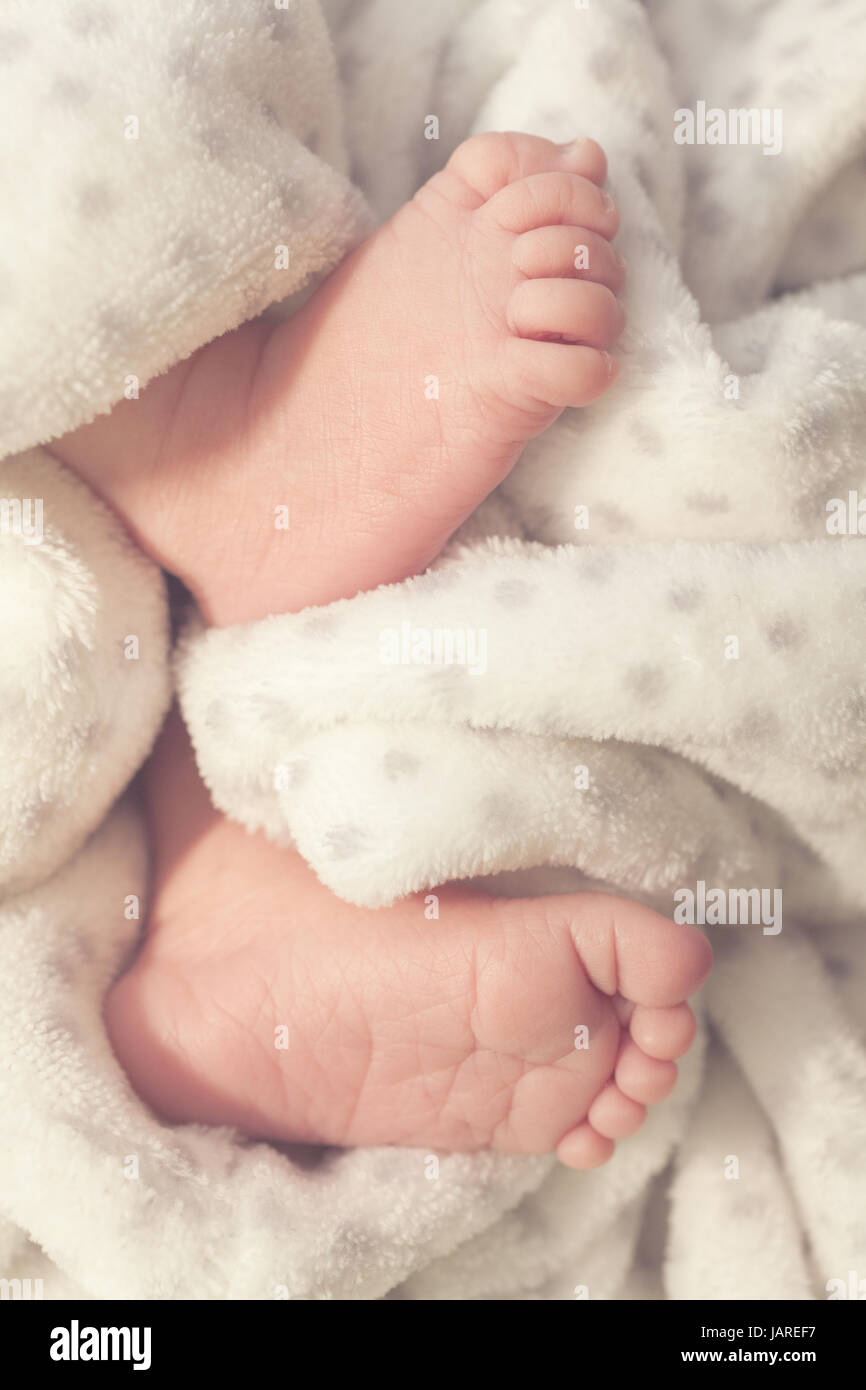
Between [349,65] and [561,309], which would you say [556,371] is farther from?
[349,65]

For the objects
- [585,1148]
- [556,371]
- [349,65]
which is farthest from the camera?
[349,65]

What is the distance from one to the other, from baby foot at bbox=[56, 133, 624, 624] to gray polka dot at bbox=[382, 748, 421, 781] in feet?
0.39

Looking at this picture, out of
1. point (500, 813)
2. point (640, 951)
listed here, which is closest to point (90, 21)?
point (500, 813)

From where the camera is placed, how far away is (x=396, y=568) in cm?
71

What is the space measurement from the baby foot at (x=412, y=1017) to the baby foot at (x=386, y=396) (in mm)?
225

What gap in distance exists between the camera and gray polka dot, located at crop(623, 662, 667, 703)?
657 mm

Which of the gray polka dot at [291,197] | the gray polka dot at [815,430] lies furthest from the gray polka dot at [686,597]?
the gray polka dot at [291,197]

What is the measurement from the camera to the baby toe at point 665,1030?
661mm

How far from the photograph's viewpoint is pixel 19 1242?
2.31ft

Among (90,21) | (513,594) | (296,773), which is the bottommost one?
(296,773)

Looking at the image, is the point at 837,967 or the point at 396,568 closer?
the point at 396,568

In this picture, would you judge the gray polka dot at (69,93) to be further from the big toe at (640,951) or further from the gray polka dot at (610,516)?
the big toe at (640,951)

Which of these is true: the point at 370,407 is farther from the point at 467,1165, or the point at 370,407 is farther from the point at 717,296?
the point at 467,1165

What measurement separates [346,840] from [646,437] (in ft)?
1.03
